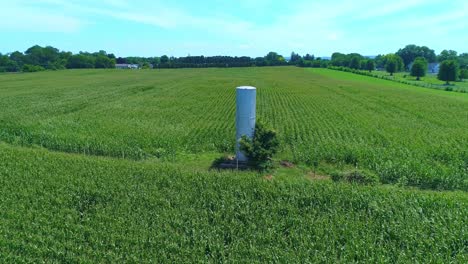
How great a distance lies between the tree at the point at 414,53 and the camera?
6516 inches

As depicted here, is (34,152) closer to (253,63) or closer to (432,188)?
(432,188)

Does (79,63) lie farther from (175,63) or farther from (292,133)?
(292,133)

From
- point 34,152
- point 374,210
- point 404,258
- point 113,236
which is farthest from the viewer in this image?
point 34,152

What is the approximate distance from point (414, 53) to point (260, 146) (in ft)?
602

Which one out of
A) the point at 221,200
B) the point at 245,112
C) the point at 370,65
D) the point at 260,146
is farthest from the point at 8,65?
the point at 221,200

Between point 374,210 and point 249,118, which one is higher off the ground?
point 249,118

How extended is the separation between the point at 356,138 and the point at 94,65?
487 feet

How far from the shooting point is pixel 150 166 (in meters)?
13.4

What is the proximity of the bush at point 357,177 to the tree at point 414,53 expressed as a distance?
574 feet

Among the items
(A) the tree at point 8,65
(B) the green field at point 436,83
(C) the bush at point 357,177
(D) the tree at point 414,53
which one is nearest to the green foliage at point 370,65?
(B) the green field at point 436,83

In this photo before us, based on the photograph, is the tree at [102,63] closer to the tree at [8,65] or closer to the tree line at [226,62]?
the tree line at [226,62]

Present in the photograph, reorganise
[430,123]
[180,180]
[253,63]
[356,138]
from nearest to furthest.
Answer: [180,180] → [356,138] → [430,123] → [253,63]

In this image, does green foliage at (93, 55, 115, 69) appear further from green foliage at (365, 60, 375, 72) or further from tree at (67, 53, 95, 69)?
green foliage at (365, 60, 375, 72)

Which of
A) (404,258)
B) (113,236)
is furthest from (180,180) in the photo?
(404,258)
